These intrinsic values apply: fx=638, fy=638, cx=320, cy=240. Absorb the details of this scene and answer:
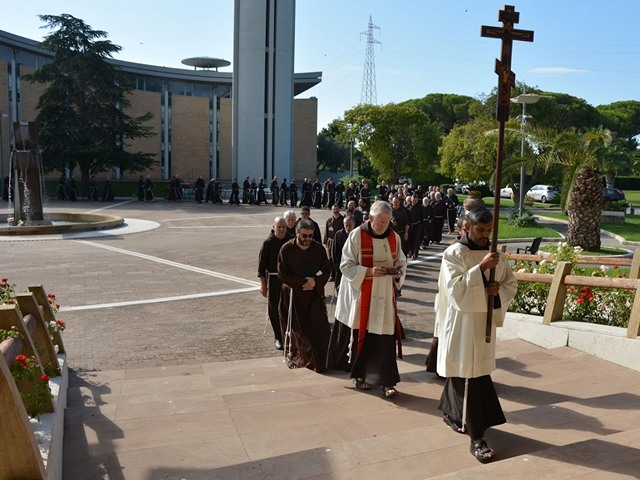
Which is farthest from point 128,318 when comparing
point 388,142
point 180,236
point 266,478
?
point 388,142

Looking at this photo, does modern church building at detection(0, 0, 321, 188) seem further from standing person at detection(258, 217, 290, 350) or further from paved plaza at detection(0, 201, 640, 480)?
standing person at detection(258, 217, 290, 350)

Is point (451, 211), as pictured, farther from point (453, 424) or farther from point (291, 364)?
point (453, 424)

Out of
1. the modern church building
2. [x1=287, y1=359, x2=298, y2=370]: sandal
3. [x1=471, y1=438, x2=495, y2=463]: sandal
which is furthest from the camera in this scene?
the modern church building

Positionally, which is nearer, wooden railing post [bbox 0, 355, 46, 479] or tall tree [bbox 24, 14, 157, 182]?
wooden railing post [bbox 0, 355, 46, 479]

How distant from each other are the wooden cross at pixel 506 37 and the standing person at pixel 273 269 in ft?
12.6

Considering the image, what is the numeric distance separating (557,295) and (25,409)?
615 cm

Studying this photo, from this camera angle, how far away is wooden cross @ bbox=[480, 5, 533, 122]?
525 cm

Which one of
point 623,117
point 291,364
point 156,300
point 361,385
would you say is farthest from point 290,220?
point 623,117

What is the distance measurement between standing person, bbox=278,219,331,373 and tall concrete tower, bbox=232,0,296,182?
1536 inches

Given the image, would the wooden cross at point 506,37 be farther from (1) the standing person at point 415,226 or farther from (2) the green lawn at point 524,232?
(2) the green lawn at point 524,232

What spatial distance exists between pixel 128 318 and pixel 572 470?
297 inches

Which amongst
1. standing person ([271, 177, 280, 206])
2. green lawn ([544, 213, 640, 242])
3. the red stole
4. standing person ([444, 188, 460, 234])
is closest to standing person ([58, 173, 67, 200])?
standing person ([271, 177, 280, 206])

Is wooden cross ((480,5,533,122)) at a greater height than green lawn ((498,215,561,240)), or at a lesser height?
greater

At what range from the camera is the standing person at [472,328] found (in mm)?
4777
